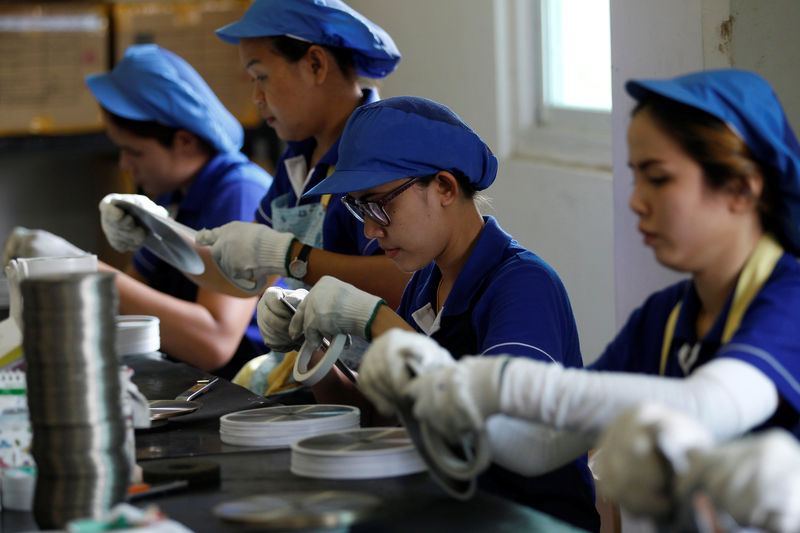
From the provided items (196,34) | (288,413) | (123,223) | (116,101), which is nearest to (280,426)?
(288,413)

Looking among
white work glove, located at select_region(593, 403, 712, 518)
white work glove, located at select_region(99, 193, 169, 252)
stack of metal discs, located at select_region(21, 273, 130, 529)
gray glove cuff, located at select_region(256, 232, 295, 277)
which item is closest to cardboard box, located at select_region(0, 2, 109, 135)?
white work glove, located at select_region(99, 193, 169, 252)

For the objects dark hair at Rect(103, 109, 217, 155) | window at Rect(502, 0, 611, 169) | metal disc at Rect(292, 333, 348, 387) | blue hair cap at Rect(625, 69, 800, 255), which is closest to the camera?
blue hair cap at Rect(625, 69, 800, 255)

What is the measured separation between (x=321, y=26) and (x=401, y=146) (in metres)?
0.82

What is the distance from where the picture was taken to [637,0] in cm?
242

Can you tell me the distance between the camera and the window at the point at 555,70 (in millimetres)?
3672

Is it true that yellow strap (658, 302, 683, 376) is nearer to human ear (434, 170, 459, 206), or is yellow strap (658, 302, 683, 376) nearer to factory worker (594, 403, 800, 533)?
factory worker (594, 403, 800, 533)

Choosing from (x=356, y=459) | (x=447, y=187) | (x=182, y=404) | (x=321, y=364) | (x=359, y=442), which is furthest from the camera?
(x=182, y=404)

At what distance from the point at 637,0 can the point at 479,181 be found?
693 millimetres

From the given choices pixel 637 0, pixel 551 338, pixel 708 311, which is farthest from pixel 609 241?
pixel 708 311

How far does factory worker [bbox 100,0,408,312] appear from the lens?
256 cm

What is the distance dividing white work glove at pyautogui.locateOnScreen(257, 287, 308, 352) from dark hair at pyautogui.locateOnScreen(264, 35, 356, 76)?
739mm

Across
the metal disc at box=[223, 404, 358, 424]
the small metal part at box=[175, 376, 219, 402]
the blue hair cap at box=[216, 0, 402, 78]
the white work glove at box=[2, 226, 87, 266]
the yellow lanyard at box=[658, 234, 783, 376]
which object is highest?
the blue hair cap at box=[216, 0, 402, 78]

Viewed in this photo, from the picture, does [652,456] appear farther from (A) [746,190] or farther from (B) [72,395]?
(B) [72,395]

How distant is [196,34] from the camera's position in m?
5.48
